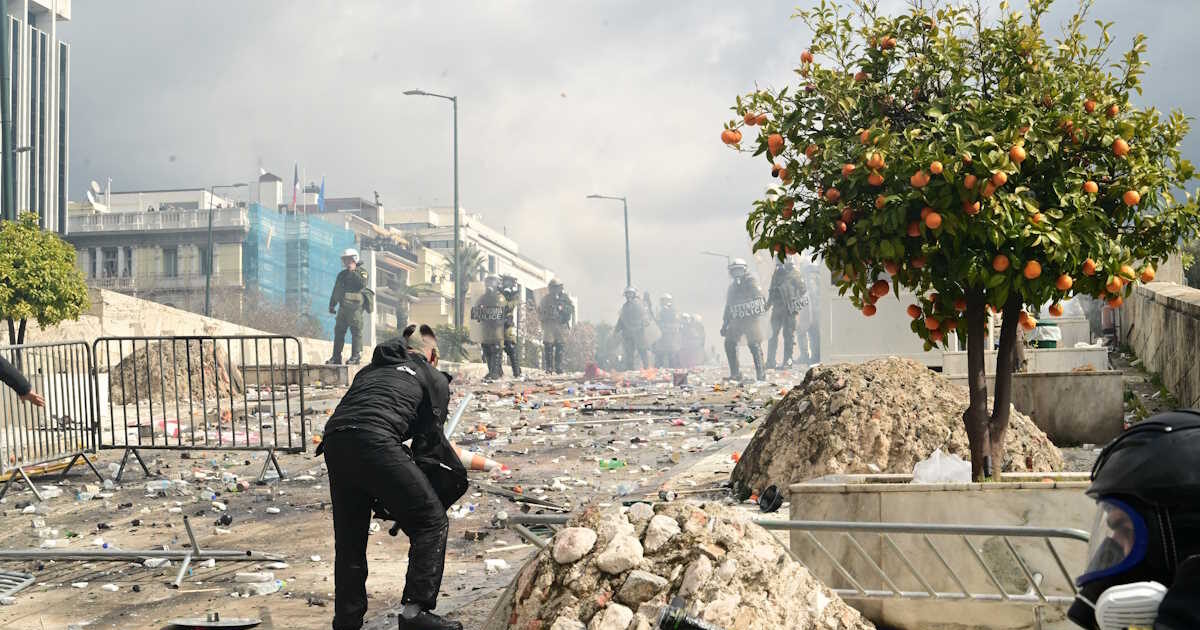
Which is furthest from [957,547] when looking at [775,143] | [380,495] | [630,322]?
[630,322]

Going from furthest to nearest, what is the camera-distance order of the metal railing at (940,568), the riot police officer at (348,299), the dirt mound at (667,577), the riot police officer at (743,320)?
the riot police officer at (743,320)
the riot police officer at (348,299)
the metal railing at (940,568)
the dirt mound at (667,577)

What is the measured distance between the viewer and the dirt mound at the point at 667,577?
3447mm

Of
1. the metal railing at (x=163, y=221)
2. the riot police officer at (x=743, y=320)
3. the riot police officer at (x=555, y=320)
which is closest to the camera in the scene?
the riot police officer at (x=743, y=320)

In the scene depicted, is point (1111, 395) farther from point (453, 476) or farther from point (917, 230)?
point (453, 476)

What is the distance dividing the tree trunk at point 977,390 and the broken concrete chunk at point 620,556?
8.30ft

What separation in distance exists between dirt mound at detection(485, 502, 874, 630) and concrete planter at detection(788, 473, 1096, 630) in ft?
2.43

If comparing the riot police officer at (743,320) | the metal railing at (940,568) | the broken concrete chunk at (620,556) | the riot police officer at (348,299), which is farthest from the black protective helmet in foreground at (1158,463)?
the riot police officer at (743,320)

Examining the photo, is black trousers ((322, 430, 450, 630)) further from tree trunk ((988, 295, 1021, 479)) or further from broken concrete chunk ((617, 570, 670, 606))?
tree trunk ((988, 295, 1021, 479))

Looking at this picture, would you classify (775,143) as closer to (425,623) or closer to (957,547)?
(957,547)

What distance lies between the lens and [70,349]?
10492 mm

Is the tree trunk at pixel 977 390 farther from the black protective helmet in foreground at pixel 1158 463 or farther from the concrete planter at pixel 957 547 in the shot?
the black protective helmet in foreground at pixel 1158 463

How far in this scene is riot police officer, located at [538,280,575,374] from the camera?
1206 inches

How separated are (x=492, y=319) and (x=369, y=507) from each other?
21456 mm

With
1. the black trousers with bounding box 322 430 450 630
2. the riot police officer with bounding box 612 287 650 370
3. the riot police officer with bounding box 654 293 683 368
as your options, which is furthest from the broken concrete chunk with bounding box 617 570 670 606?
the riot police officer with bounding box 654 293 683 368
